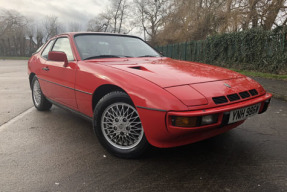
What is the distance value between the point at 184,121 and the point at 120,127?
2.56 ft

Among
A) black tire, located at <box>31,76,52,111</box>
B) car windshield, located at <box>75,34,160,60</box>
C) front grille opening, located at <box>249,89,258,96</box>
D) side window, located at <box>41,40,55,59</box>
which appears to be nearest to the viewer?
front grille opening, located at <box>249,89,258,96</box>

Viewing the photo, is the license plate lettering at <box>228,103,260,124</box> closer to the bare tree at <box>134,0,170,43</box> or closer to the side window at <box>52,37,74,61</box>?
the side window at <box>52,37,74,61</box>

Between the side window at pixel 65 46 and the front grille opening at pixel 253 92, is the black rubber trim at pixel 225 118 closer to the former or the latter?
the front grille opening at pixel 253 92

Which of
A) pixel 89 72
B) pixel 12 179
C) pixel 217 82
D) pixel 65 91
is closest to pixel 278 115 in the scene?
pixel 217 82

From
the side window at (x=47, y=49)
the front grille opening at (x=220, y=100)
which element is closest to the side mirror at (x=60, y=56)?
the side window at (x=47, y=49)

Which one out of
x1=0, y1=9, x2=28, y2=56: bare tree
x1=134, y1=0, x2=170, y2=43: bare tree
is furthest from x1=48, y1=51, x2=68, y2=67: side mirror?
x1=0, y1=9, x2=28, y2=56: bare tree

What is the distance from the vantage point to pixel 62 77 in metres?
2.99

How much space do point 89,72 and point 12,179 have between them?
1.29 metres

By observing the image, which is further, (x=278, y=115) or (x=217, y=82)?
(x=278, y=115)

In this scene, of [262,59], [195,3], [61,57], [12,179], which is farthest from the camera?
[195,3]

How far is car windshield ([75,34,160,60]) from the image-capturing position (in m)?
2.93

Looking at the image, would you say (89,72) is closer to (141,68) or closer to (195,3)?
(141,68)

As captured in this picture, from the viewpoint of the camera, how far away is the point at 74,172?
2008 millimetres

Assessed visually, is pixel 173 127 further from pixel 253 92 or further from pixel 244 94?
pixel 253 92
